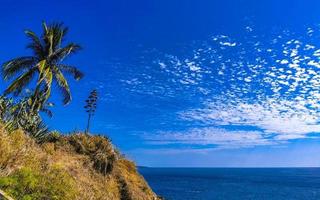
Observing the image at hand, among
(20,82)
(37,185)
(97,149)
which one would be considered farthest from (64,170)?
(20,82)

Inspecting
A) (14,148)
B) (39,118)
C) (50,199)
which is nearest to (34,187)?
(50,199)

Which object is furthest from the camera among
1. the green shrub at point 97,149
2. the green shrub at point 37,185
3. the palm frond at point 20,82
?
the palm frond at point 20,82

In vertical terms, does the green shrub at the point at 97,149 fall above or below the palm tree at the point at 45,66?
below

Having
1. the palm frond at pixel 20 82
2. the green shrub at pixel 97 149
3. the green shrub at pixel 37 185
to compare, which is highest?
the palm frond at pixel 20 82

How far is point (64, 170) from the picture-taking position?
15008mm

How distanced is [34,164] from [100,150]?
12.4 meters

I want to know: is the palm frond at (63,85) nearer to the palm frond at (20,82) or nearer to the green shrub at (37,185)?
the palm frond at (20,82)

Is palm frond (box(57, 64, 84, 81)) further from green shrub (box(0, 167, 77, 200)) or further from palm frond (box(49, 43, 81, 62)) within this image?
green shrub (box(0, 167, 77, 200))

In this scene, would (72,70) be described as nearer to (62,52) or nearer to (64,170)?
(62,52)

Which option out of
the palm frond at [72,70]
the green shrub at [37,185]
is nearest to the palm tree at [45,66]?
the palm frond at [72,70]

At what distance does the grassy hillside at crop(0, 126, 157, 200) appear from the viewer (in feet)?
32.4

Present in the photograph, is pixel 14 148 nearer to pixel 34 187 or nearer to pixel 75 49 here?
pixel 34 187

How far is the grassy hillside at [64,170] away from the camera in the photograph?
9.88 metres

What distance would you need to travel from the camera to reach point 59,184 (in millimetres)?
11734
